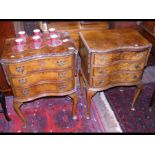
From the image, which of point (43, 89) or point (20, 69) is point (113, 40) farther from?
point (20, 69)

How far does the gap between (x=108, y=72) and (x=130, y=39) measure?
0.50m

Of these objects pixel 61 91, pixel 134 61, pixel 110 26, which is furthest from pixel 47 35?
pixel 110 26

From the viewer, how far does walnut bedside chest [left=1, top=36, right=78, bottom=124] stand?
Result: 6.84 feet

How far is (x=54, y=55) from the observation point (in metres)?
2.12

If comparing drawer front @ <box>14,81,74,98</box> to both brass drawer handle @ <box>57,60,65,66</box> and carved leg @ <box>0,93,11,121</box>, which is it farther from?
carved leg @ <box>0,93,11,121</box>

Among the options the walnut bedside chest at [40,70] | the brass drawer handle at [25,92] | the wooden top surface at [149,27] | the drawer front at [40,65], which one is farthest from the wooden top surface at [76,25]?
the brass drawer handle at [25,92]

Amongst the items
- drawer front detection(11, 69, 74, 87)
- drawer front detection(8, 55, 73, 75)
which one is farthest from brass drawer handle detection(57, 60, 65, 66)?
drawer front detection(11, 69, 74, 87)

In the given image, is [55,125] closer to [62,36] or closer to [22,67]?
[22,67]

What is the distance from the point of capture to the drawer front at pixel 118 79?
8.09 feet

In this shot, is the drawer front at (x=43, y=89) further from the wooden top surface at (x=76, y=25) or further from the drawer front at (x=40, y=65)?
the wooden top surface at (x=76, y=25)

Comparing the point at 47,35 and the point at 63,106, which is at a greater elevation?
the point at 47,35

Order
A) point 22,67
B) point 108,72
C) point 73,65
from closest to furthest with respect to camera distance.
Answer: point 22,67 → point 73,65 → point 108,72

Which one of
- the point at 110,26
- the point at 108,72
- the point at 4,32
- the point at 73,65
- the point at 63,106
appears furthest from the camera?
the point at 110,26

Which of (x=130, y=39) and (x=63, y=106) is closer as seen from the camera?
(x=130, y=39)
